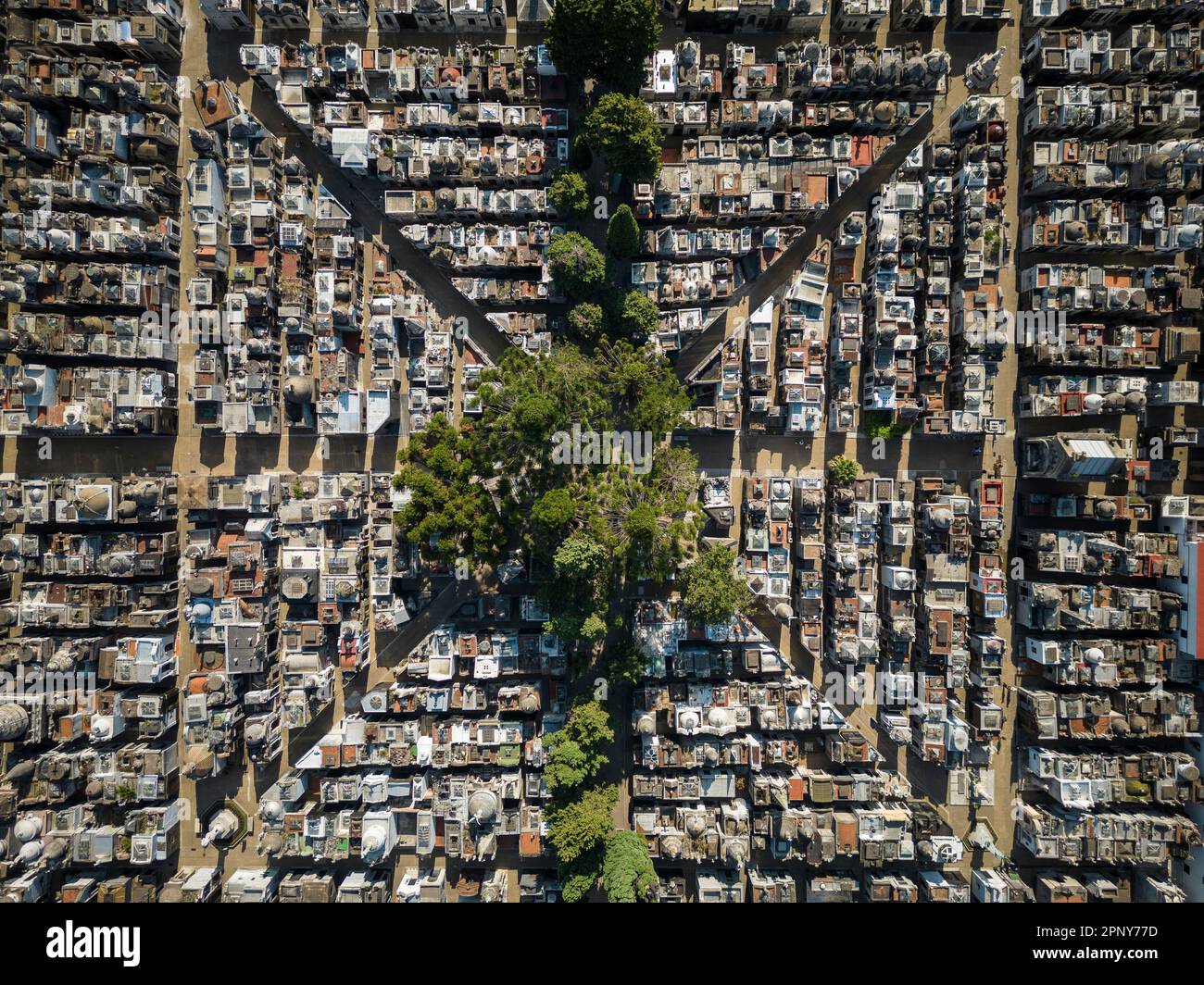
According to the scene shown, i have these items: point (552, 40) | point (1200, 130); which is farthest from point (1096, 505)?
point (552, 40)

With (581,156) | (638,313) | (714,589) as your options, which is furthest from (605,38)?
(714,589)

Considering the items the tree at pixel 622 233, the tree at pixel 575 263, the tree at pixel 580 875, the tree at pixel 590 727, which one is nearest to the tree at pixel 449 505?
the tree at pixel 590 727

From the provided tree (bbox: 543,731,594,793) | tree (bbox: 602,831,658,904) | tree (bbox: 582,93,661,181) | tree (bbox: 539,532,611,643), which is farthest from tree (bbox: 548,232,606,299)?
tree (bbox: 602,831,658,904)

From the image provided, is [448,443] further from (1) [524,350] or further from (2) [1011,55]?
(2) [1011,55]

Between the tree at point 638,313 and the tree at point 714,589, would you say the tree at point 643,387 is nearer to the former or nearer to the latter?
the tree at point 638,313

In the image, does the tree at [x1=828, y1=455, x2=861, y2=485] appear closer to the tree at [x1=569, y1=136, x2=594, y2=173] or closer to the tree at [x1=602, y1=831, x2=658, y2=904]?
the tree at [x1=569, y1=136, x2=594, y2=173]
